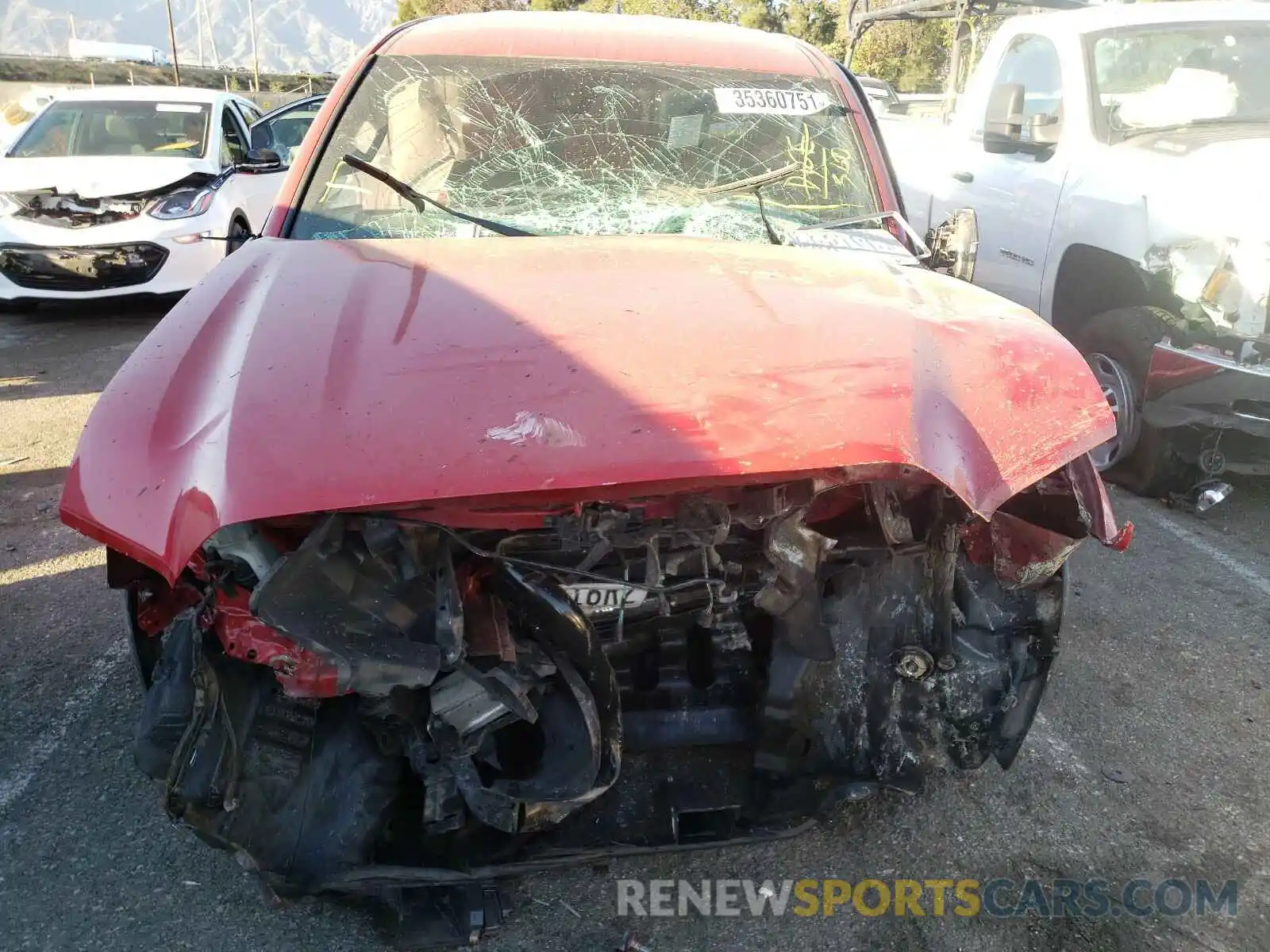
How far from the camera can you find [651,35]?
3.32 meters

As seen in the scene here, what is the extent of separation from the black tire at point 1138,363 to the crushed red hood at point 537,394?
2.44 meters

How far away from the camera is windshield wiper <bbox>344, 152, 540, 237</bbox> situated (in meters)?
2.90

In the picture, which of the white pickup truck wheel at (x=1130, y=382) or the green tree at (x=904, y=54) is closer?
the white pickup truck wheel at (x=1130, y=382)

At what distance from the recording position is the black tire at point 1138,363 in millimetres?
4355

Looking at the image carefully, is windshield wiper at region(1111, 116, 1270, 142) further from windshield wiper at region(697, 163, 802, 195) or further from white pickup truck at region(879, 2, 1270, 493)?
windshield wiper at region(697, 163, 802, 195)

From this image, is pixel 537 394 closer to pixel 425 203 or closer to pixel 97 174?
pixel 425 203

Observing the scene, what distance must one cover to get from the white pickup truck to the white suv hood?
5725mm

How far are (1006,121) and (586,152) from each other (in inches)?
125

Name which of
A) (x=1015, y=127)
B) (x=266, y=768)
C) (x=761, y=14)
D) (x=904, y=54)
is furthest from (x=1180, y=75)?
(x=761, y=14)

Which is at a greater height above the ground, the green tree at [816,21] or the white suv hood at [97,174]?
the green tree at [816,21]

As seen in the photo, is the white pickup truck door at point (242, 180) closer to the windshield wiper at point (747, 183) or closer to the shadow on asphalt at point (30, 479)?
the shadow on asphalt at point (30, 479)

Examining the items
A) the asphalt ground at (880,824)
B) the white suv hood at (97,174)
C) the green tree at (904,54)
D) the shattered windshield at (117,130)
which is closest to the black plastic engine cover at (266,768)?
the asphalt ground at (880,824)

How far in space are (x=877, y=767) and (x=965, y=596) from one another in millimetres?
448

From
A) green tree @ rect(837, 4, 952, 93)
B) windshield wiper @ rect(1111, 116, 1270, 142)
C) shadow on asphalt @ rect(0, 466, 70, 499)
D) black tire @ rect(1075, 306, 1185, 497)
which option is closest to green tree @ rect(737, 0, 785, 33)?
green tree @ rect(837, 4, 952, 93)
